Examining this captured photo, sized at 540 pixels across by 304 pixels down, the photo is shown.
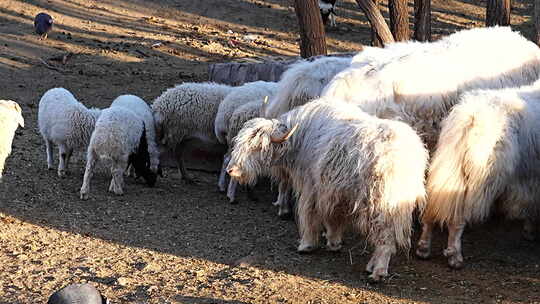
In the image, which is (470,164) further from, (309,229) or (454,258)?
(309,229)

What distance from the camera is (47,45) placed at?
14609 millimetres

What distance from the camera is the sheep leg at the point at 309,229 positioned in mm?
6176

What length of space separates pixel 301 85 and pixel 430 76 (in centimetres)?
121

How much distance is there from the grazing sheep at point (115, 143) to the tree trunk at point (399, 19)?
4666mm

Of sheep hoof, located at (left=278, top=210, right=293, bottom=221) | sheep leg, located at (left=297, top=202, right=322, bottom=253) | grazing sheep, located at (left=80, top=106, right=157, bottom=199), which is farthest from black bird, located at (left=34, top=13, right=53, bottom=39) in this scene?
sheep leg, located at (left=297, top=202, right=322, bottom=253)

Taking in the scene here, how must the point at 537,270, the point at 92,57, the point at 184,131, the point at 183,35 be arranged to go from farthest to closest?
the point at 183,35 < the point at 92,57 < the point at 184,131 < the point at 537,270

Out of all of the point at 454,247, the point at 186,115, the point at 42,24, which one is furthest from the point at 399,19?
the point at 42,24

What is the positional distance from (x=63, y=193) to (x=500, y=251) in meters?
4.12

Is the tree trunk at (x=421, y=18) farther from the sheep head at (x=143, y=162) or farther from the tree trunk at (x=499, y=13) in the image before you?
the sheep head at (x=143, y=162)

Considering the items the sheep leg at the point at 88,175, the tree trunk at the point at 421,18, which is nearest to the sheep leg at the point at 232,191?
the sheep leg at the point at 88,175

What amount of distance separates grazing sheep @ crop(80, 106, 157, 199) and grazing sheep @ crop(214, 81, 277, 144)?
84 cm

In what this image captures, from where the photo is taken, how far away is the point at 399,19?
11.2 metres

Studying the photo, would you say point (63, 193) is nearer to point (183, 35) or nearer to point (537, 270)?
point (537, 270)

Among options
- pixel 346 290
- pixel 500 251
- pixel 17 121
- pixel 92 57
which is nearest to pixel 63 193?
pixel 17 121
